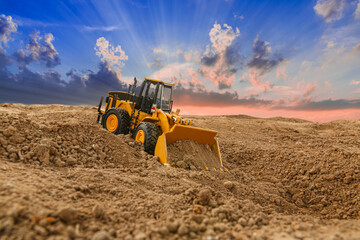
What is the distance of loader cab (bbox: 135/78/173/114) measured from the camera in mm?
7277

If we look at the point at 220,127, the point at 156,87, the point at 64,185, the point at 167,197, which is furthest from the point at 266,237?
the point at 220,127

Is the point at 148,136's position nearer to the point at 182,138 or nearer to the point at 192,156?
the point at 182,138

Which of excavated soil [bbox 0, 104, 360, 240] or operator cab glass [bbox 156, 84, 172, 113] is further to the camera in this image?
operator cab glass [bbox 156, 84, 172, 113]

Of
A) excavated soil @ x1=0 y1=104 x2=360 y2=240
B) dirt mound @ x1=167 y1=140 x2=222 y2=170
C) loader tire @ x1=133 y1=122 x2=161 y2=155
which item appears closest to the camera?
excavated soil @ x1=0 y1=104 x2=360 y2=240

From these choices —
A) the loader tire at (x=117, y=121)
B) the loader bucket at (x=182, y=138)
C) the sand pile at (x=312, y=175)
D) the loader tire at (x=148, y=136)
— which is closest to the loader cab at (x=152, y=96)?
the loader tire at (x=117, y=121)

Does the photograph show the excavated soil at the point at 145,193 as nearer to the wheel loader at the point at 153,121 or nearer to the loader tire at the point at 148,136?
the loader tire at the point at 148,136

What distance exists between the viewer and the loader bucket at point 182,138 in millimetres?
5195

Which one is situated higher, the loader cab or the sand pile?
the loader cab

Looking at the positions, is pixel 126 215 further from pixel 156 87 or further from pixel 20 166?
pixel 156 87

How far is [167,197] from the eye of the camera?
295cm

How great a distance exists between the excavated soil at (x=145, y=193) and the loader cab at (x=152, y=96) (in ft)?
5.46

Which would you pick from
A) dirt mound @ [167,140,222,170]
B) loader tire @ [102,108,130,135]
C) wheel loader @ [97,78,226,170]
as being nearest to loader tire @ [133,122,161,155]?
wheel loader @ [97,78,226,170]

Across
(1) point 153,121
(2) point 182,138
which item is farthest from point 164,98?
(2) point 182,138

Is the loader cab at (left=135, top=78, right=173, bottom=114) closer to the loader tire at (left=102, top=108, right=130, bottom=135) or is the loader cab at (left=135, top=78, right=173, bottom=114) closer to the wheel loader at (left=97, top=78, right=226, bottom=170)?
the wheel loader at (left=97, top=78, right=226, bottom=170)
